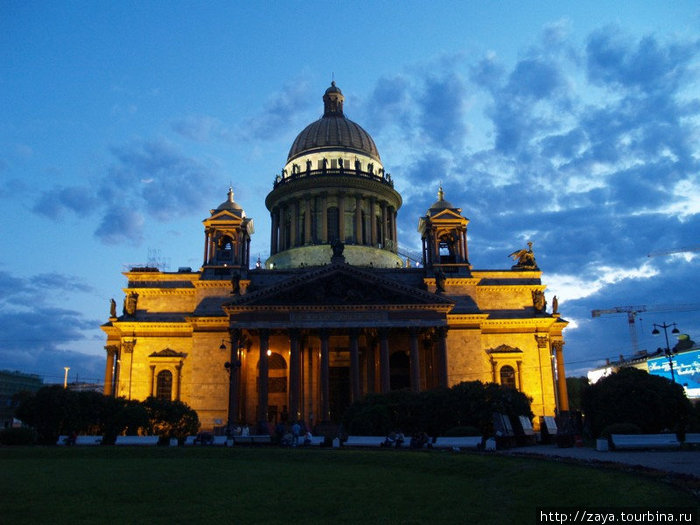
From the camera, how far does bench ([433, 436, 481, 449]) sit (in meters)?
31.8

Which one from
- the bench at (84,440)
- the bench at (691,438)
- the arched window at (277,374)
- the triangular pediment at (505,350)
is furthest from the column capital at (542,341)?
the bench at (84,440)

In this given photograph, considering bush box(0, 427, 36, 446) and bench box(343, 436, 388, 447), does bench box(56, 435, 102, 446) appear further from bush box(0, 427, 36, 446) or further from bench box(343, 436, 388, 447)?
bench box(343, 436, 388, 447)

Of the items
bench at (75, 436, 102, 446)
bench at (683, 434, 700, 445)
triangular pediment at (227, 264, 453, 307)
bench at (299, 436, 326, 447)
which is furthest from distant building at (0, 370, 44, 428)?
bench at (683, 434, 700, 445)

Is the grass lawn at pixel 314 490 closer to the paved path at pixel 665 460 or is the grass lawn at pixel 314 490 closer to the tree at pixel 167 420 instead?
the paved path at pixel 665 460

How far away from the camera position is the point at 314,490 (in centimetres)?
1664

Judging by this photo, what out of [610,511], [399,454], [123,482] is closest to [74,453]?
[123,482]

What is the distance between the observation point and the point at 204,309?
5700 centimetres

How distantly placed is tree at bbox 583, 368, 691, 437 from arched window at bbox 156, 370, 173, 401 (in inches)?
1459

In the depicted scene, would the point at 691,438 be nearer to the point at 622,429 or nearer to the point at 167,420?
the point at 622,429

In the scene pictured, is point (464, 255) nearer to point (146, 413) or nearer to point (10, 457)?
point (146, 413)

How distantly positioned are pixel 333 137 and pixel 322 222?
1244 cm

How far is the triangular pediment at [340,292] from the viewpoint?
50.2 metres

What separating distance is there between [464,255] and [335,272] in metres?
15.8

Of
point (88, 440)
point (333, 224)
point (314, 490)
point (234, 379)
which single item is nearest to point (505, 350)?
point (333, 224)
